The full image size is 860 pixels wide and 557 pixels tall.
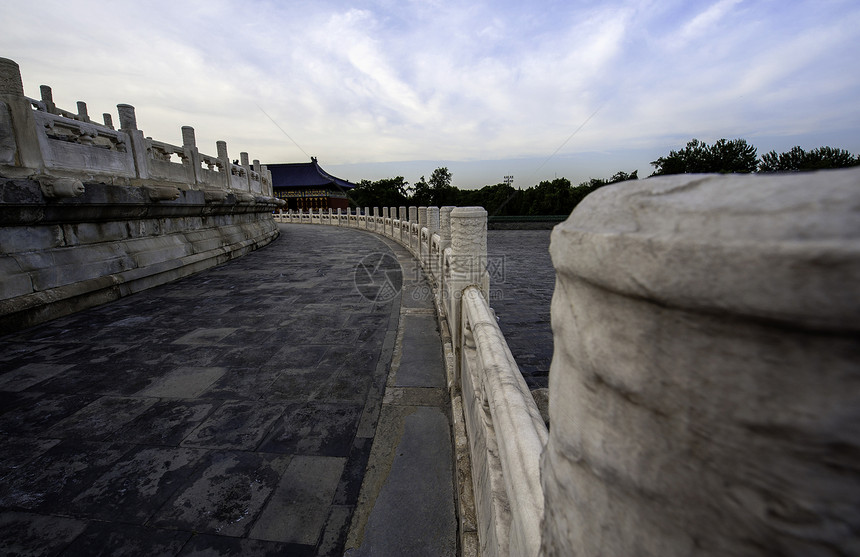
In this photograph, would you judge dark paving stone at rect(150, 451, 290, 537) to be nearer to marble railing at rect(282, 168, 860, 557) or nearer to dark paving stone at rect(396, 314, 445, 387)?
dark paving stone at rect(396, 314, 445, 387)

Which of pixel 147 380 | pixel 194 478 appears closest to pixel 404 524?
pixel 194 478

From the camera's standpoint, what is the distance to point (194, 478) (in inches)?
83.5

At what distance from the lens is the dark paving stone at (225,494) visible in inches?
72.9

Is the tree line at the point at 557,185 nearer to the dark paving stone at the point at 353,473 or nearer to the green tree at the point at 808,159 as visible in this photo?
the green tree at the point at 808,159

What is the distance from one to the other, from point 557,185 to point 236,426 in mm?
53432

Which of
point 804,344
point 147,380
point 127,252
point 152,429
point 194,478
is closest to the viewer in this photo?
point 804,344

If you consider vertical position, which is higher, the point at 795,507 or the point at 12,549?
the point at 795,507

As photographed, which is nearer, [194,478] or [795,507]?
[795,507]

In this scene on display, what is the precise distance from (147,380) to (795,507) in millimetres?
3965

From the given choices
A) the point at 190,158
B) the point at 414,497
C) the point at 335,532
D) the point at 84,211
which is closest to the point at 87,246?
the point at 84,211

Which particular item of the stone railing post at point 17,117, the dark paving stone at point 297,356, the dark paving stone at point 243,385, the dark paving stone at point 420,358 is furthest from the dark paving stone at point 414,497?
the stone railing post at point 17,117

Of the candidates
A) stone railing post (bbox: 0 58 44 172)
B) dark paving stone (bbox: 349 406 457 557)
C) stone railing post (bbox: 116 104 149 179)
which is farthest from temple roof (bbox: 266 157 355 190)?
dark paving stone (bbox: 349 406 457 557)

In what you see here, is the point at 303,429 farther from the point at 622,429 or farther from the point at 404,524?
the point at 622,429

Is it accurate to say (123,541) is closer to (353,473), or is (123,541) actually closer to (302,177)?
(353,473)
